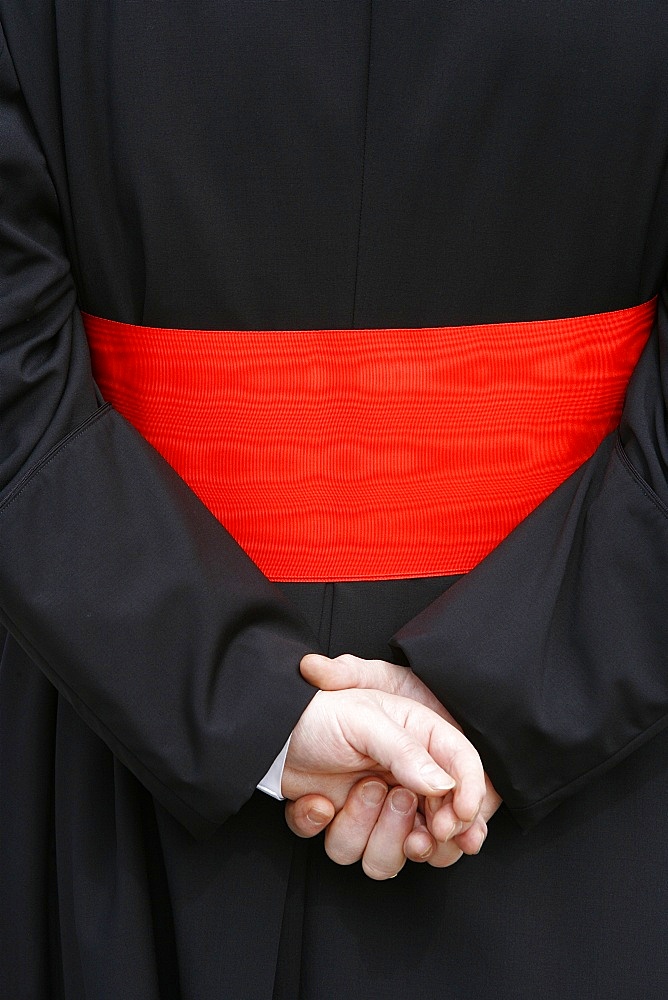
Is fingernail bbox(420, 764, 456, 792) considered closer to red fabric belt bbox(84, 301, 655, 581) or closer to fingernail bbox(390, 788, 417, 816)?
fingernail bbox(390, 788, 417, 816)

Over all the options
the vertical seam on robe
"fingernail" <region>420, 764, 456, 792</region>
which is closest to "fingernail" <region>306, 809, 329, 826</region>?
"fingernail" <region>420, 764, 456, 792</region>

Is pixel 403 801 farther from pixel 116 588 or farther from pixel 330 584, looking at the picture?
pixel 116 588

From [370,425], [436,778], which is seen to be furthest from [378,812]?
[370,425]

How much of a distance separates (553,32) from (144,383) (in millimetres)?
529

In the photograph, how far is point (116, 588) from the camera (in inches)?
39.8

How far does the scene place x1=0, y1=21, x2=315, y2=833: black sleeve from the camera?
3.29 feet

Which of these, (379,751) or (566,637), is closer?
(379,751)

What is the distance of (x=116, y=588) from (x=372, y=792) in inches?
12.3

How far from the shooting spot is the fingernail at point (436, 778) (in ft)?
3.05

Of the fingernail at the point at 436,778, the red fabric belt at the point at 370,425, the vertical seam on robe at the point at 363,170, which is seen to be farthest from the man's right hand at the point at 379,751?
the vertical seam on robe at the point at 363,170

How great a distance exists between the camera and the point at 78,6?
103 cm

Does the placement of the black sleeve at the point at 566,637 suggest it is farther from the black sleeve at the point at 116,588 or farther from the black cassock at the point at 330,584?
the black sleeve at the point at 116,588

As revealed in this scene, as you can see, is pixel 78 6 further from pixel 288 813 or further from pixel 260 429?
pixel 288 813

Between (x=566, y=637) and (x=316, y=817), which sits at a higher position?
(x=566, y=637)
